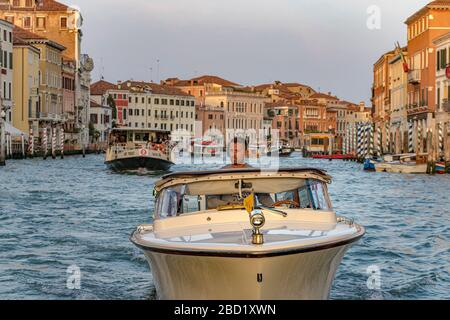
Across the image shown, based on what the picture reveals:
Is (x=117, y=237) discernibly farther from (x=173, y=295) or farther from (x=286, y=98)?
(x=286, y=98)

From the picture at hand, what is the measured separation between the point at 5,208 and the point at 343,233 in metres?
14.4

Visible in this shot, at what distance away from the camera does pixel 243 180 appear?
9438mm

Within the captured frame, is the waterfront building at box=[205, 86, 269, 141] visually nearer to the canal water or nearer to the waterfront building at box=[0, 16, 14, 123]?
the waterfront building at box=[0, 16, 14, 123]

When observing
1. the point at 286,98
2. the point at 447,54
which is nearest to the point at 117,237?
the point at 447,54

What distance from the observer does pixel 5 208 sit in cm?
2214

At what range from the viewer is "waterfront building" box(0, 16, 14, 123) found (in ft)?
197

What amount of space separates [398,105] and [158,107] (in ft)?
187

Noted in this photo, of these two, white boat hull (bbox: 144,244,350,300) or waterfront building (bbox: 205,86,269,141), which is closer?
white boat hull (bbox: 144,244,350,300)

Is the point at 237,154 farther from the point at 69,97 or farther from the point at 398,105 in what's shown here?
the point at 69,97

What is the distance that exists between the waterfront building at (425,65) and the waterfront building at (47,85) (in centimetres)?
2451

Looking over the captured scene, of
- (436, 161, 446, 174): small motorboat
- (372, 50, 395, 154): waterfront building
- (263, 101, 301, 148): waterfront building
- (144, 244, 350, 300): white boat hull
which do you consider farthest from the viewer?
(263, 101, 301, 148): waterfront building

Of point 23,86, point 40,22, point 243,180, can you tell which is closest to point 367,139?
point 23,86

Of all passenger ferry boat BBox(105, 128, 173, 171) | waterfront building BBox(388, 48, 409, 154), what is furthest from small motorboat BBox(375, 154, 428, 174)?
waterfront building BBox(388, 48, 409, 154)

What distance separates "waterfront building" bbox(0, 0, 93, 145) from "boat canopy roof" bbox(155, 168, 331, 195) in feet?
257
